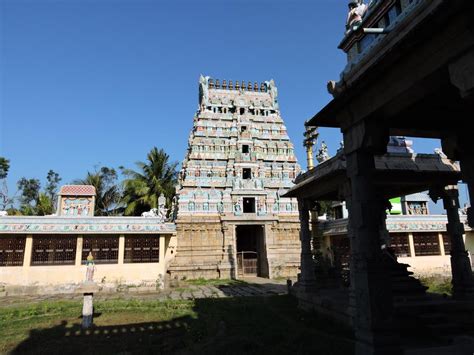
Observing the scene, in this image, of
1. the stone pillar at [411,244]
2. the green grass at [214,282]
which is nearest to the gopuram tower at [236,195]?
the green grass at [214,282]

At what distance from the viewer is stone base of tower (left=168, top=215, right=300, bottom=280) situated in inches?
885

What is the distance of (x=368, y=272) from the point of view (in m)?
4.86

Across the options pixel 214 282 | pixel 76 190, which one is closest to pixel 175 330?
pixel 214 282

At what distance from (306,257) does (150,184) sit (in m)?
23.9

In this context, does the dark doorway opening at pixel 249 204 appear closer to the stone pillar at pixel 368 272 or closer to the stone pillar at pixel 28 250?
the stone pillar at pixel 28 250

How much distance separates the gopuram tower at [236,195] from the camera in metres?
23.0

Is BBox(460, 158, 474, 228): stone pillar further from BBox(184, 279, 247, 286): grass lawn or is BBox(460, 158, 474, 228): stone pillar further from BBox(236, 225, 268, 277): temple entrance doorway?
BBox(236, 225, 268, 277): temple entrance doorway

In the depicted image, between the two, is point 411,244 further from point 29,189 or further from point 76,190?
point 29,189

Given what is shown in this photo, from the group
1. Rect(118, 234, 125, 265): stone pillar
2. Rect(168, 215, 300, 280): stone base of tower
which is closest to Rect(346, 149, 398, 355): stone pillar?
Rect(118, 234, 125, 265): stone pillar

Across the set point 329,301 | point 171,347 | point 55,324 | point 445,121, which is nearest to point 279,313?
point 329,301

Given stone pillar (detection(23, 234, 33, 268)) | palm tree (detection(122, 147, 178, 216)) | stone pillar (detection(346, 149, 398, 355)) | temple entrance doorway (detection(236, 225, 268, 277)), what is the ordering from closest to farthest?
stone pillar (detection(346, 149, 398, 355)) < stone pillar (detection(23, 234, 33, 268)) < temple entrance doorway (detection(236, 225, 268, 277)) < palm tree (detection(122, 147, 178, 216))

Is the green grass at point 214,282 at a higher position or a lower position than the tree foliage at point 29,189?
lower

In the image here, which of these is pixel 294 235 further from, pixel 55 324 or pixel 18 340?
pixel 18 340

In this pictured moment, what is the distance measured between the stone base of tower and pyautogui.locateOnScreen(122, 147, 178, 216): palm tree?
10036 millimetres
